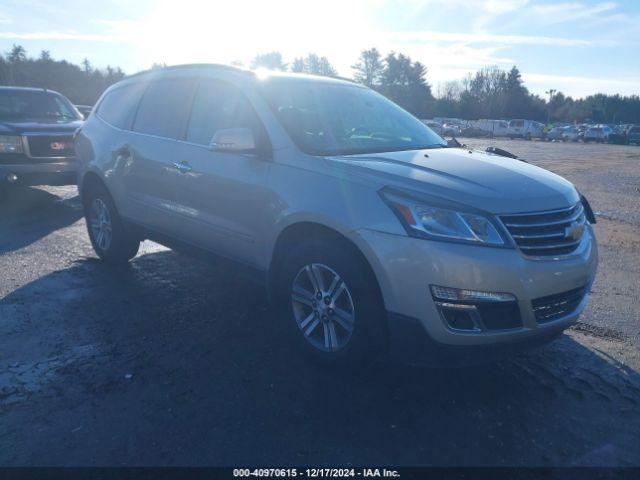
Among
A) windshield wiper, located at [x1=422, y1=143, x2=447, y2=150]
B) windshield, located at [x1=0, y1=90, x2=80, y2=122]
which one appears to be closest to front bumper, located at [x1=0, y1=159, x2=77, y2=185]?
windshield, located at [x1=0, y1=90, x2=80, y2=122]

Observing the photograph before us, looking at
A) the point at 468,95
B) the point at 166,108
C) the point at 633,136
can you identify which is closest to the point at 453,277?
the point at 166,108

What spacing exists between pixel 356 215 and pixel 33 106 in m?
9.35

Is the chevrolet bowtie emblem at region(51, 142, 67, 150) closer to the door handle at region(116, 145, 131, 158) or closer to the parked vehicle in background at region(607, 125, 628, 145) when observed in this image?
the door handle at region(116, 145, 131, 158)

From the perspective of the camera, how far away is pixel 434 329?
294 centimetres

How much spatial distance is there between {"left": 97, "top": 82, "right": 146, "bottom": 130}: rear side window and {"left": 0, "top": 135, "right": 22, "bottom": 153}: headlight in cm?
358

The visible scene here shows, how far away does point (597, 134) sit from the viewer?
2131 inches

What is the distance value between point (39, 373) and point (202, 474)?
5.35 feet

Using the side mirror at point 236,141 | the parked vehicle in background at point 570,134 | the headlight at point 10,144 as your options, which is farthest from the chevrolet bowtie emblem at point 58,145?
the parked vehicle in background at point 570,134

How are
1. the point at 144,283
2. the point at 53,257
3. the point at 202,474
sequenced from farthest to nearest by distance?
the point at 53,257 → the point at 144,283 → the point at 202,474

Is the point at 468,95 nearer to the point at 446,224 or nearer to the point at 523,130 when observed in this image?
the point at 523,130

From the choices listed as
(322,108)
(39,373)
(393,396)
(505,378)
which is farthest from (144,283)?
(505,378)

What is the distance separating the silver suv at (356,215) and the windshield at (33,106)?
6.14 metres

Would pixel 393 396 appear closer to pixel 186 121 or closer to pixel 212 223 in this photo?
pixel 212 223

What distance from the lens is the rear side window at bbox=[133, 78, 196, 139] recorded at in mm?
4777
